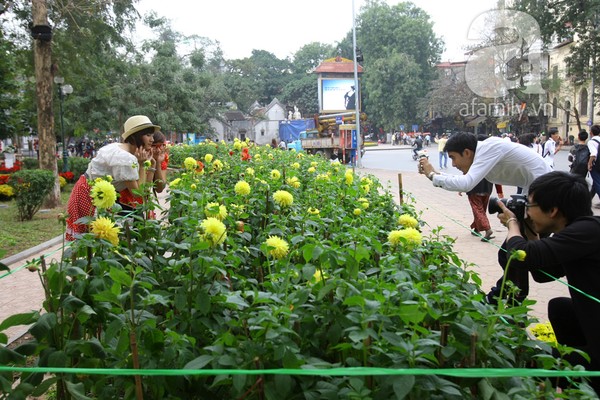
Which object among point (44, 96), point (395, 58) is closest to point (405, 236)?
point (44, 96)

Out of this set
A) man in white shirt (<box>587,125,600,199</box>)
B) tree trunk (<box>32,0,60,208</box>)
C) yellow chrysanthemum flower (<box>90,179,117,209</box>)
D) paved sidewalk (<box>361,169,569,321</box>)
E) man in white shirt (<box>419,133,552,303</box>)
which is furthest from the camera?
tree trunk (<box>32,0,60,208</box>)

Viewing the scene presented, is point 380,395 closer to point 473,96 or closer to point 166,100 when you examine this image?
point 166,100

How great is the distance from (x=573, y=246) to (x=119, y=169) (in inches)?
108

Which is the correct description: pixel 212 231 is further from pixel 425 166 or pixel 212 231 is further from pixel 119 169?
pixel 425 166

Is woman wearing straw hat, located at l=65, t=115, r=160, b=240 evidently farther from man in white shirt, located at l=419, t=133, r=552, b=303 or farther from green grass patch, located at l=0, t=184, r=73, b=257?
green grass patch, located at l=0, t=184, r=73, b=257

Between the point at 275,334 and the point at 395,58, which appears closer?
the point at 275,334

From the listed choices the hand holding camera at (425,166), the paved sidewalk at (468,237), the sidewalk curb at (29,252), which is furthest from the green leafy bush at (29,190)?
the hand holding camera at (425,166)

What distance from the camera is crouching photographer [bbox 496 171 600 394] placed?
2.41 m

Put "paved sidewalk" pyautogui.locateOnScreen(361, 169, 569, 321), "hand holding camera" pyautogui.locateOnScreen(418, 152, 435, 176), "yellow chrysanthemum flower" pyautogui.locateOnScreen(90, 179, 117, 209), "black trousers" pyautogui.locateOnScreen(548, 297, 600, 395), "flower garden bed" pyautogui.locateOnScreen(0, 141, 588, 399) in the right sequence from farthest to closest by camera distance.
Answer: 1. "paved sidewalk" pyautogui.locateOnScreen(361, 169, 569, 321)
2. "hand holding camera" pyautogui.locateOnScreen(418, 152, 435, 176)
3. "black trousers" pyautogui.locateOnScreen(548, 297, 600, 395)
4. "yellow chrysanthemum flower" pyautogui.locateOnScreen(90, 179, 117, 209)
5. "flower garden bed" pyautogui.locateOnScreen(0, 141, 588, 399)

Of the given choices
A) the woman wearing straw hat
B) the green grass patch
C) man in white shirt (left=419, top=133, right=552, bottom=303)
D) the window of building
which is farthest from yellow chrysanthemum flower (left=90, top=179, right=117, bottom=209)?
the window of building

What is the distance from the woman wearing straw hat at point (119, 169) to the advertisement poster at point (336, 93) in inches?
1795

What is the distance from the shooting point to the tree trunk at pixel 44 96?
35.7 feet

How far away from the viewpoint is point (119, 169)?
3.75 meters

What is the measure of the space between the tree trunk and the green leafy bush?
81 cm
